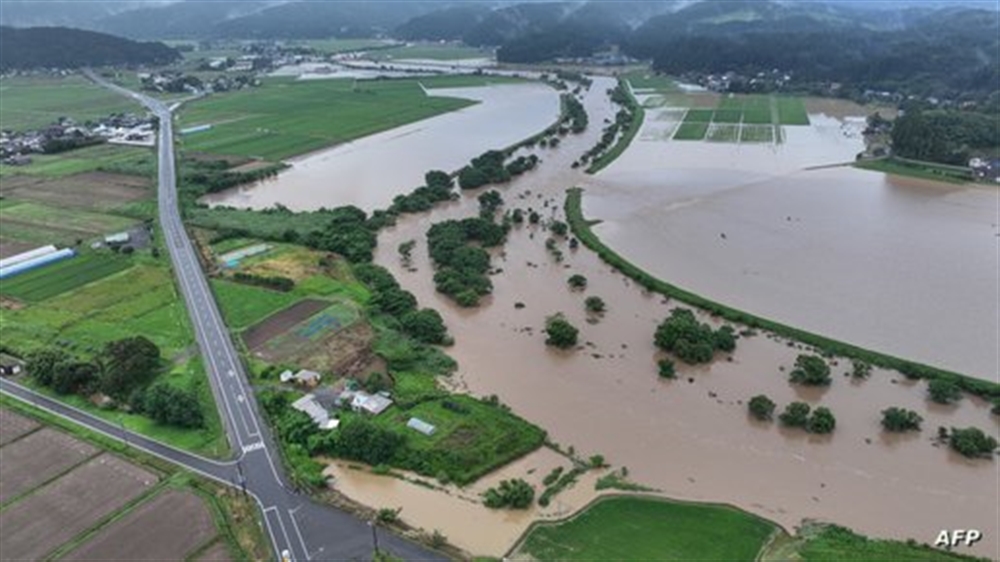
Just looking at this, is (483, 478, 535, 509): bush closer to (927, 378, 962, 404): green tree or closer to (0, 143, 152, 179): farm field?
(927, 378, 962, 404): green tree

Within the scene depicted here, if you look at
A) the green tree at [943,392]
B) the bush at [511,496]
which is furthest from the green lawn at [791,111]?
the bush at [511,496]

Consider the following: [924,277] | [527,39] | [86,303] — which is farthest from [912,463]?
[527,39]

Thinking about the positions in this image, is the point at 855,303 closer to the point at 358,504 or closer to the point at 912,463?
the point at 912,463

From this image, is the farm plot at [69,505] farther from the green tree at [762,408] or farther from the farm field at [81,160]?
the farm field at [81,160]

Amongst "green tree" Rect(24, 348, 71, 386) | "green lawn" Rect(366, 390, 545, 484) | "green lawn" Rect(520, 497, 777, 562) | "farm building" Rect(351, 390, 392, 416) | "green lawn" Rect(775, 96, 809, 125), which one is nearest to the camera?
"green lawn" Rect(520, 497, 777, 562)

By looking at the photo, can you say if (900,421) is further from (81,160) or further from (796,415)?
(81,160)

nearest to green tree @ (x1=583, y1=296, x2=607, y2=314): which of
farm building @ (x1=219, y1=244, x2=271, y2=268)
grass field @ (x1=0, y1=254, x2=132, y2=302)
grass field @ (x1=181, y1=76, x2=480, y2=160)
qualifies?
farm building @ (x1=219, y1=244, x2=271, y2=268)

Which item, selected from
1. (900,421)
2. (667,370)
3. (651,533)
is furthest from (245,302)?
(900,421)
